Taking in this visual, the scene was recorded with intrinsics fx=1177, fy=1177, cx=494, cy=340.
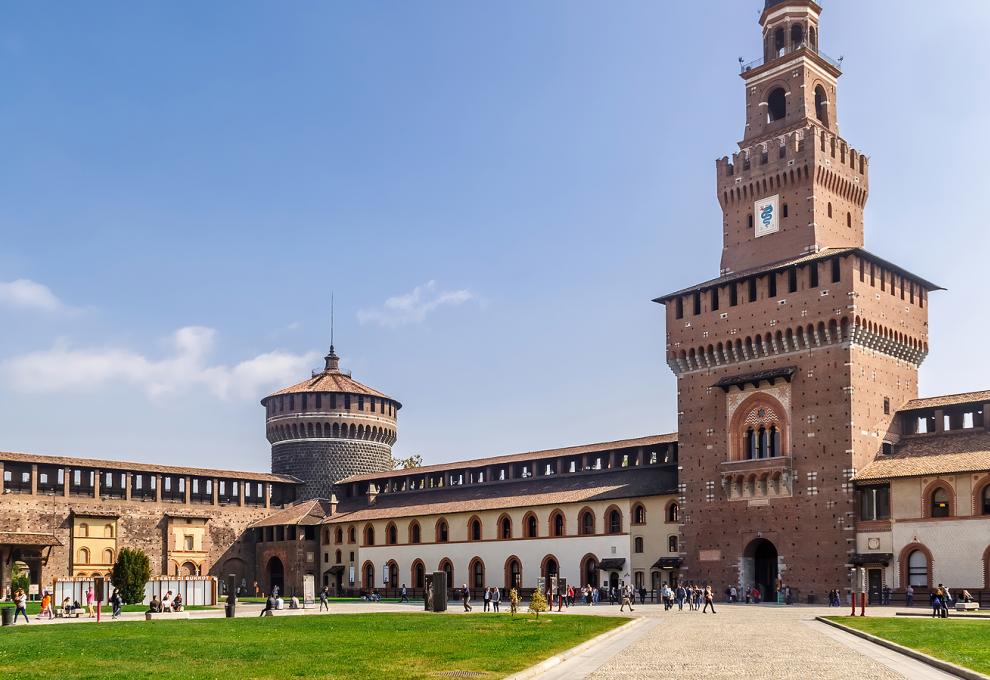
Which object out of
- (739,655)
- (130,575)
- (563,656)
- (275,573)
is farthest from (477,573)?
(739,655)

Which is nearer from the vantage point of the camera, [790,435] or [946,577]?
[946,577]

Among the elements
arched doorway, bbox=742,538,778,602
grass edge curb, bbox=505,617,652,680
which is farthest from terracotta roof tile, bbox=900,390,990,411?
grass edge curb, bbox=505,617,652,680

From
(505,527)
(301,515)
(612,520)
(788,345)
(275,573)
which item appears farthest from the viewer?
(275,573)

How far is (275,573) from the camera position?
8481 cm

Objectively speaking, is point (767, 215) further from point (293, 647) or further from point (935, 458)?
point (293, 647)

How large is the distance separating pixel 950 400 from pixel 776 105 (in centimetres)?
1972

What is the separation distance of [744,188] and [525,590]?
26.9 metres

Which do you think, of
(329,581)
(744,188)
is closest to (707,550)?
(744,188)

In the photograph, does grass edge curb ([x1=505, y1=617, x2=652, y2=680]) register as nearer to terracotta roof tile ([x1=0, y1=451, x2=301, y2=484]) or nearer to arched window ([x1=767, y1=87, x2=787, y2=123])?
arched window ([x1=767, y1=87, x2=787, y2=123])

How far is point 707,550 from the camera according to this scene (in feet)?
196

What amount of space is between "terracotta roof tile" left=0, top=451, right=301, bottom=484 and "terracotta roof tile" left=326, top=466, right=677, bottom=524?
6051 mm

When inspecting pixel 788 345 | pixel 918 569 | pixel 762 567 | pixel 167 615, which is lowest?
pixel 167 615

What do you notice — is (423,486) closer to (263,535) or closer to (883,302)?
(263,535)

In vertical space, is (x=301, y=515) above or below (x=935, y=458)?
below
